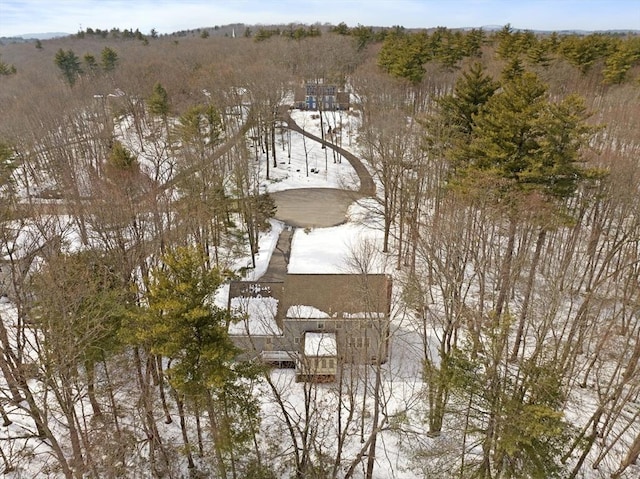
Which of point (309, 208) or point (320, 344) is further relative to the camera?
point (309, 208)

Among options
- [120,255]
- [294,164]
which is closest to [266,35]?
[294,164]

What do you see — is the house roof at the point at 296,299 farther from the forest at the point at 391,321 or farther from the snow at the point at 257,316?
the forest at the point at 391,321

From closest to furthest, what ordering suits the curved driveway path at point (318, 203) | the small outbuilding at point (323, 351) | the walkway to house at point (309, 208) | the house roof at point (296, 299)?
the small outbuilding at point (323, 351) < the house roof at point (296, 299) < the walkway to house at point (309, 208) < the curved driveway path at point (318, 203)

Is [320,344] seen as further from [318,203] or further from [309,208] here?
[318,203]

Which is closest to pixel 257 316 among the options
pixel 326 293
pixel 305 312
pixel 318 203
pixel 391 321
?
pixel 305 312

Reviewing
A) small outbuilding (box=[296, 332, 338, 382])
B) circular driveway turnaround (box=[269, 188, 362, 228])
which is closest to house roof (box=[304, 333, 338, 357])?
small outbuilding (box=[296, 332, 338, 382])

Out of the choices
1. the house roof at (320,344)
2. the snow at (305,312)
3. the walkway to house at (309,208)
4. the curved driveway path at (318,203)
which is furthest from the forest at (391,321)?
the curved driveway path at (318,203)

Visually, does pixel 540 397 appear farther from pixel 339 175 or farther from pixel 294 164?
pixel 294 164
